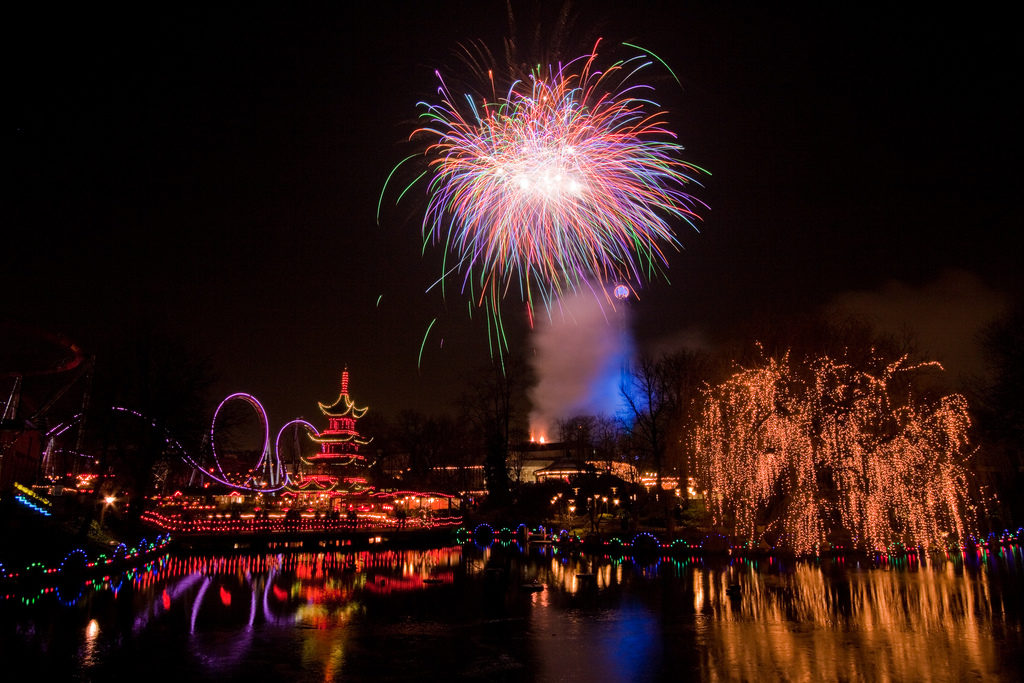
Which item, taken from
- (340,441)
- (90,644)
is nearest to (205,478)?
(340,441)

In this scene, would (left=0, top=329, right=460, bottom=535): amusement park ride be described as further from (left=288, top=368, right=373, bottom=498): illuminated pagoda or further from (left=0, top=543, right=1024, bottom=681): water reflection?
(left=0, top=543, right=1024, bottom=681): water reflection

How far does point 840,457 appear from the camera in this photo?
22.8m

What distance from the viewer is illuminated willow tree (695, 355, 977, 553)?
74.4 feet

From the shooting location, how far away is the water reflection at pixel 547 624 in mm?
9102

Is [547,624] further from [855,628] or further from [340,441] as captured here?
[340,441]

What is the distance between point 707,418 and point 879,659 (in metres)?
16.1

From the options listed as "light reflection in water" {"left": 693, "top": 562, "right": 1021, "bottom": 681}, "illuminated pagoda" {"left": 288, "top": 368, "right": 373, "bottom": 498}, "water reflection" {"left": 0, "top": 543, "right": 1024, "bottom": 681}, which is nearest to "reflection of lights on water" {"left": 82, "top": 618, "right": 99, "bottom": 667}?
"water reflection" {"left": 0, "top": 543, "right": 1024, "bottom": 681}

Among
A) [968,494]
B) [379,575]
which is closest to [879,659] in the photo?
[379,575]

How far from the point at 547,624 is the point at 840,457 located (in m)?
14.8

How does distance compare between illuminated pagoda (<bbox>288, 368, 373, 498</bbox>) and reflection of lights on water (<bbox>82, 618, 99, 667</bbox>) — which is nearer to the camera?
reflection of lights on water (<bbox>82, 618, 99, 667</bbox>)

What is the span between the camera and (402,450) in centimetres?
7056

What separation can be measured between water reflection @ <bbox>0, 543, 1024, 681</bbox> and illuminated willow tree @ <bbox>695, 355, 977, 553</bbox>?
2.40 meters

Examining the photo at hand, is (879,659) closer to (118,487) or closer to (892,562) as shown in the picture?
(892,562)

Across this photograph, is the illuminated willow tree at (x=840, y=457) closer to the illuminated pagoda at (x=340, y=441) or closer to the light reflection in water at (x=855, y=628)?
the light reflection in water at (x=855, y=628)
